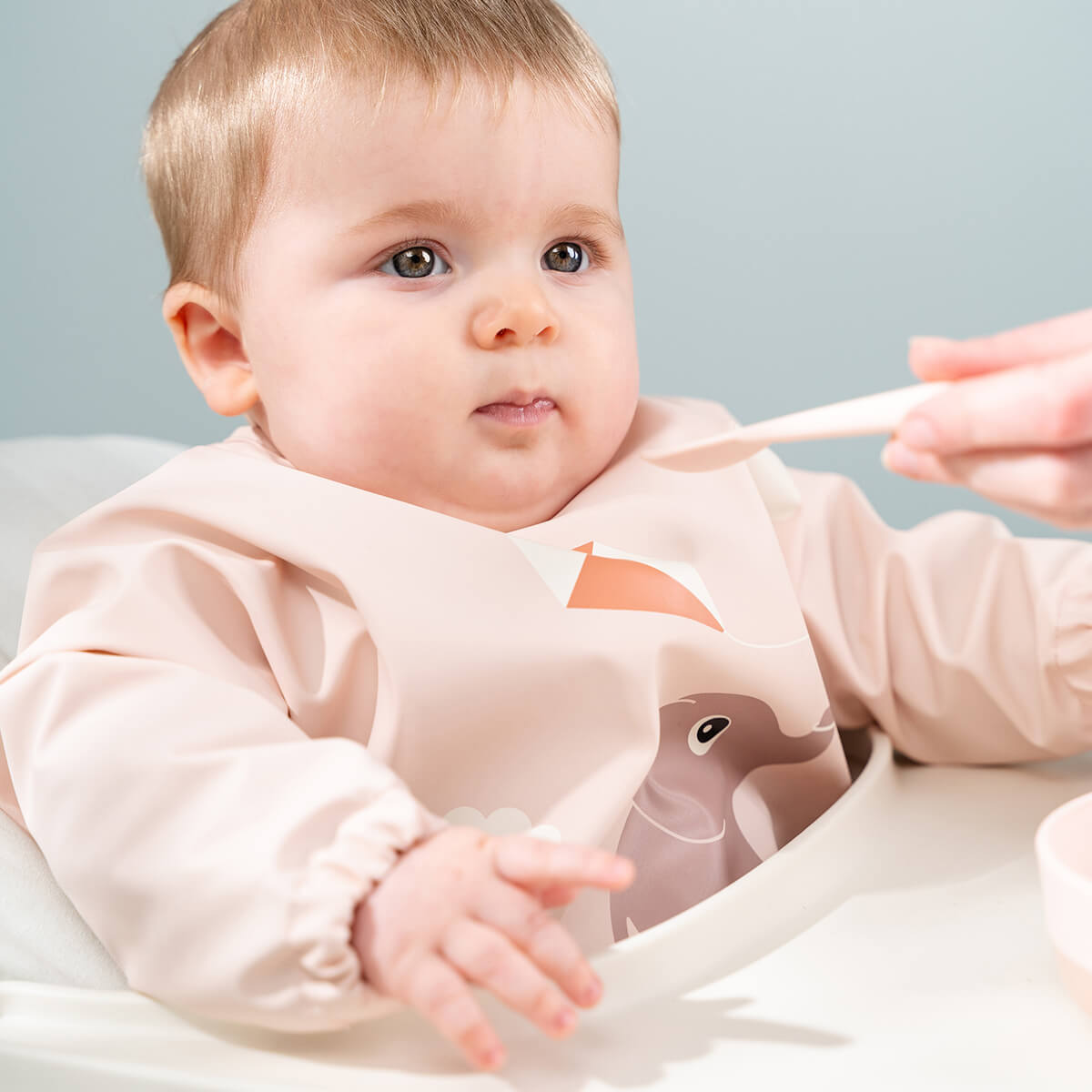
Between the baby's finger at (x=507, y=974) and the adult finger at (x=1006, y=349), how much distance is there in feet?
0.75

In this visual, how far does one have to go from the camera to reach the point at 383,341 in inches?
24.1

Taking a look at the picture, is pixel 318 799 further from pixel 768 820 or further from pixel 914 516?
pixel 914 516

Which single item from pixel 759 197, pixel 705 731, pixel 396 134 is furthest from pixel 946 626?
pixel 759 197

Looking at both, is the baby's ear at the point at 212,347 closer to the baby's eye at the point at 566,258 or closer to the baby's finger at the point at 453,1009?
the baby's eye at the point at 566,258

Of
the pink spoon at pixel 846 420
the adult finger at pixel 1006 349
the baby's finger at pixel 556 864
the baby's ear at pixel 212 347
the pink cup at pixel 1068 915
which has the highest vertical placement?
the adult finger at pixel 1006 349

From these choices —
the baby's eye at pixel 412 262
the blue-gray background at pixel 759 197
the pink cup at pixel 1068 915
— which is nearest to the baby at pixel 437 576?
the baby's eye at pixel 412 262

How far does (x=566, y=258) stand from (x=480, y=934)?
37 cm

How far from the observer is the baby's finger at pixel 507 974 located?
0.40m

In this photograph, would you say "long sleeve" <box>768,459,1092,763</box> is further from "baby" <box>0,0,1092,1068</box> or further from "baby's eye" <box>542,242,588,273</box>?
"baby's eye" <box>542,242,588,273</box>

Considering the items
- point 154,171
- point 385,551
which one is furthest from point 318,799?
point 154,171

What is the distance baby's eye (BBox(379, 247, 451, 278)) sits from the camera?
2.05 ft

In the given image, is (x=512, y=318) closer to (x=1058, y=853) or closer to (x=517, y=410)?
(x=517, y=410)

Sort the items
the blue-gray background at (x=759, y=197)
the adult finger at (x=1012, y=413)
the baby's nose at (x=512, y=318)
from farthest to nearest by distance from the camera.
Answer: the blue-gray background at (x=759, y=197) → the baby's nose at (x=512, y=318) → the adult finger at (x=1012, y=413)

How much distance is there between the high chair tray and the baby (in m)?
0.02
